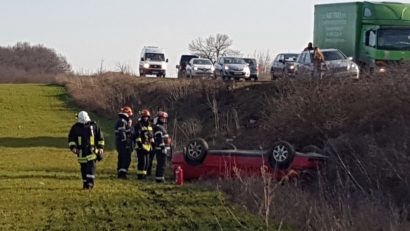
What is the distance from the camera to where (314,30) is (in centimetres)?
4000

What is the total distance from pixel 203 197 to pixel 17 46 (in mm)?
139343

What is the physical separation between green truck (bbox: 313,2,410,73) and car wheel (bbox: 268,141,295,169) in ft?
49.3

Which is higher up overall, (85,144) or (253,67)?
(253,67)

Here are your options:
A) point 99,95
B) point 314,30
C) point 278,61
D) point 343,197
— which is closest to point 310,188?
point 343,197

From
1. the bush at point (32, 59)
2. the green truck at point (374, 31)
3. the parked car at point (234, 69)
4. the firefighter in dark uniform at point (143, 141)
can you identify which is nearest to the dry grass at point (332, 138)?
the firefighter in dark uniform at point (143, 141)

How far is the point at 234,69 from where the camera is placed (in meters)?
45.3

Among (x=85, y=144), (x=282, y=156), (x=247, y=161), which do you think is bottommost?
(x=247, y=161)

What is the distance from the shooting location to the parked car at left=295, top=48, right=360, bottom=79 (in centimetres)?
2561

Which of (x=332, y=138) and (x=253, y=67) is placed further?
(x=253, y=67)

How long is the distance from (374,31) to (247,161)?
16.1 metres

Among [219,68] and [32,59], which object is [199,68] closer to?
[219,68]

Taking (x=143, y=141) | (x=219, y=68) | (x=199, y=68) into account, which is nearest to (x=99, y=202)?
(x=143, y=141)

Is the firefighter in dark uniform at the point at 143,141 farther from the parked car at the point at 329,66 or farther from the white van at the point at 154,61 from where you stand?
the white van at the point at 154,61

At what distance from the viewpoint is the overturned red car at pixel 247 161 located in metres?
19.1
